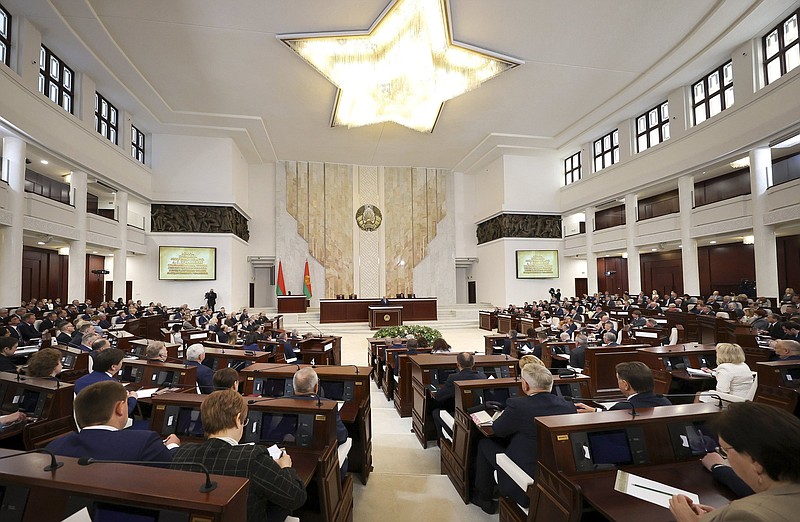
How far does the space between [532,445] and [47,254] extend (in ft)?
57.9

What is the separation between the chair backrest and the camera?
2.72 metres

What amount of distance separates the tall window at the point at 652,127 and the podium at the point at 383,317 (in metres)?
11.2

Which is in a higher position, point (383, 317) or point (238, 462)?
point (238, 462)

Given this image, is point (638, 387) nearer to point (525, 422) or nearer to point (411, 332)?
point (525, 422)

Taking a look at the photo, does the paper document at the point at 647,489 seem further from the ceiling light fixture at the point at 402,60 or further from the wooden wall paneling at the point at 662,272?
the wooden wall paneling at the point at 662,272

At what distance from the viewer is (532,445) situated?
2.59m

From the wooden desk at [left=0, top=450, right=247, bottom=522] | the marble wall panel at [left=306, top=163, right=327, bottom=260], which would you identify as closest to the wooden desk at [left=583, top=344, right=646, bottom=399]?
the wooden desk at [left=0, top=450, right=247, bottom=522]

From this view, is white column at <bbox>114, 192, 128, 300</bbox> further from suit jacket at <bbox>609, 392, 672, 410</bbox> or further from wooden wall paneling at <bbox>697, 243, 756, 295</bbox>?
wooden wall paneling at <bbox>697, 243, 756, 295</bbox>

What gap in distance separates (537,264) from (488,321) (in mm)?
5269

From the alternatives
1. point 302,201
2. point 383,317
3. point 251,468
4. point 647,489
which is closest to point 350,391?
point 251,468

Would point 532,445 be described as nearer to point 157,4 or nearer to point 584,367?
point 584,367

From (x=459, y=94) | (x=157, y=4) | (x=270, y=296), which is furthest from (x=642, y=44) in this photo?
(x=270, y=296)

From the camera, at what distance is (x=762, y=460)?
127cm

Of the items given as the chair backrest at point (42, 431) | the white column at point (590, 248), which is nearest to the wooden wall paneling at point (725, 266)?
the white column at point (590, 248)
